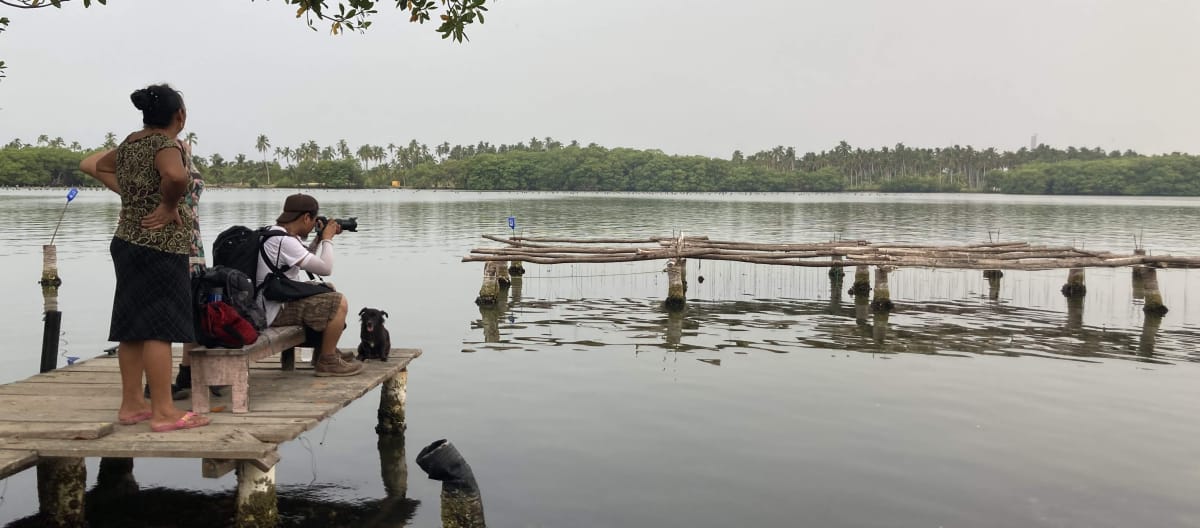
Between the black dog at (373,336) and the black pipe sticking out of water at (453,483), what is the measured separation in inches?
87.9

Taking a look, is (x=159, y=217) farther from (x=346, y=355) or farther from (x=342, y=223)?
(x=346, y=355)

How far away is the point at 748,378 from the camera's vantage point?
11.8 meters

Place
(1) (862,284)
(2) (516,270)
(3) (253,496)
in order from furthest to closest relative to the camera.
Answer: (2) (516,270), (1) (862,284), (3) (253,496)

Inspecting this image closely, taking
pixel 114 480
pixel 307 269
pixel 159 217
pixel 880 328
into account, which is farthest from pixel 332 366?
pixel 880 328

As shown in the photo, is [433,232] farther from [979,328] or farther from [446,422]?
[446,422]

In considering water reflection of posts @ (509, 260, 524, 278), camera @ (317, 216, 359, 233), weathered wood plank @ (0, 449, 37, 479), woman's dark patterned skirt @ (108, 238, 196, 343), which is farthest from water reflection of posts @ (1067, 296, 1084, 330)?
weathered wood plank @ (0, 449, 37, 479)

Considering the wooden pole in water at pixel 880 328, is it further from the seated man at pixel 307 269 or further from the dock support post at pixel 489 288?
the seated man at pixel 307 269

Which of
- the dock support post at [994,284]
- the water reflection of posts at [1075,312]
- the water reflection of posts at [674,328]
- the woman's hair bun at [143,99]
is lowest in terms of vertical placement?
the water reflection of posts at [674,328]

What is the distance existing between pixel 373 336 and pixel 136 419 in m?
2.37

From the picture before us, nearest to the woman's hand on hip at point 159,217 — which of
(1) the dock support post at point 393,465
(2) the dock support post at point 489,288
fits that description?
(1) the dock support post at point 393,465

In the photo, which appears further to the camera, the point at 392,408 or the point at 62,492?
the point at 392,408

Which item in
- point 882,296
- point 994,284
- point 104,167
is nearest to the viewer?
point 104,167

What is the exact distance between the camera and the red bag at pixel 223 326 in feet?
19.8

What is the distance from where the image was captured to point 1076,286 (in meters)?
20.4
